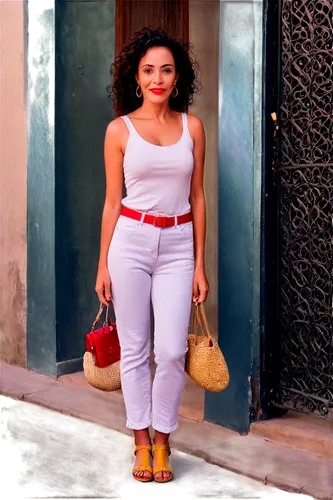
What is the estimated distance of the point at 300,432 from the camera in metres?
4.72

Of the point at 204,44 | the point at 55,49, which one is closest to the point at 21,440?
the point at 55,49

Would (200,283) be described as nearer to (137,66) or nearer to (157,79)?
(157,79)

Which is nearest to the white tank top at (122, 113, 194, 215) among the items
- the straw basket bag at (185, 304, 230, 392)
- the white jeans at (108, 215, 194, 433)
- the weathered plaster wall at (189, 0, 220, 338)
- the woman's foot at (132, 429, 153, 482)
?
the white jeans at (108, 215, 194, 433)

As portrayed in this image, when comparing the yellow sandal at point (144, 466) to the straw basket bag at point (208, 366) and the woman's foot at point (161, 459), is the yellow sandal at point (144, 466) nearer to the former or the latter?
the woman's foot at point (161, 459)

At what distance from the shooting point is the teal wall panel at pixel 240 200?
4801 millimetres

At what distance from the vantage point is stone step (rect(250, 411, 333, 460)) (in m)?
4.58

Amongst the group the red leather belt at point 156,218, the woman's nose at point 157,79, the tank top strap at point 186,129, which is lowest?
the red leather belt at point 156,218

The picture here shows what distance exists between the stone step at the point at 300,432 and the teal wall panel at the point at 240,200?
0.14 meters

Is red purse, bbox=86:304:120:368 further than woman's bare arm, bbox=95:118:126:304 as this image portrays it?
Yes

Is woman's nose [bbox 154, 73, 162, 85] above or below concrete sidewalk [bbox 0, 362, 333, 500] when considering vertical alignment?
above

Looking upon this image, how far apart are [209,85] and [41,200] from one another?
77.7 inches

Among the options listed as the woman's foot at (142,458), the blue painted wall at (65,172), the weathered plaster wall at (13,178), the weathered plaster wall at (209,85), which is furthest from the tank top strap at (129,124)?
the weathered plaster wall at (209,85)

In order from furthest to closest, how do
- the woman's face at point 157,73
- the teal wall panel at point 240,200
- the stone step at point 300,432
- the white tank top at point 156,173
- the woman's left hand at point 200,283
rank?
1. the teal wall panel at point 240,200
2. the stone step at point 300,432
3. the woman's left hand at point 200,283
4. the woman's face at point 157,73
5. the white tank top at point 156,173

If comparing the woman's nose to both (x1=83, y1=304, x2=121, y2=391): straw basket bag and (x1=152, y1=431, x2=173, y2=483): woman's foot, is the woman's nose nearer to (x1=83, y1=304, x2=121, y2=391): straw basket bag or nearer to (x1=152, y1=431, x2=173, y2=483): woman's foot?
(x1=83, y1=304, x2=121, y2=391): straw basket bag
